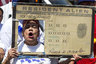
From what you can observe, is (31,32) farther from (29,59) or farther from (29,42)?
(29,59)

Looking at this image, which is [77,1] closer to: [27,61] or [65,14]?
[65,14]

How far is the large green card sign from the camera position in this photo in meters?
3.62

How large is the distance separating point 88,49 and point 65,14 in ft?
1.82

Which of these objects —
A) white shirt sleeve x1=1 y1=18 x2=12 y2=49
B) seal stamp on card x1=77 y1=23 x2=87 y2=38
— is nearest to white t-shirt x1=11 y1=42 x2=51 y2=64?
white shirt sleeve x1=1 y1=18 x2=12 y2=49

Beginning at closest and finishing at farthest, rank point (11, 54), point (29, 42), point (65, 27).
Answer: point (11, 54) < point (29, 42) < point (65, 27)

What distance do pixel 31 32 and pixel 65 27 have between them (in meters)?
0.45

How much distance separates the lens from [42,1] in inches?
150

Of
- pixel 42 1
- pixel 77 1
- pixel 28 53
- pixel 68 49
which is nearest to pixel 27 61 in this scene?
pixel 28 53

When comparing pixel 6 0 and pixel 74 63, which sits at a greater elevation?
pixel 6 0

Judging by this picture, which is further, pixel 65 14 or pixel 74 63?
pixel 74 63

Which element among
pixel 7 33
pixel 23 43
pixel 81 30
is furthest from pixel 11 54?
pixel 81 30

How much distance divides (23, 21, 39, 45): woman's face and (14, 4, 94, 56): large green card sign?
0.09 meters

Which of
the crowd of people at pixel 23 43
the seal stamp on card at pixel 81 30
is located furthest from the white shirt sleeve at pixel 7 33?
the seal stamp on card at pixel 81 30

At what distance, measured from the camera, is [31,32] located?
355 cm
